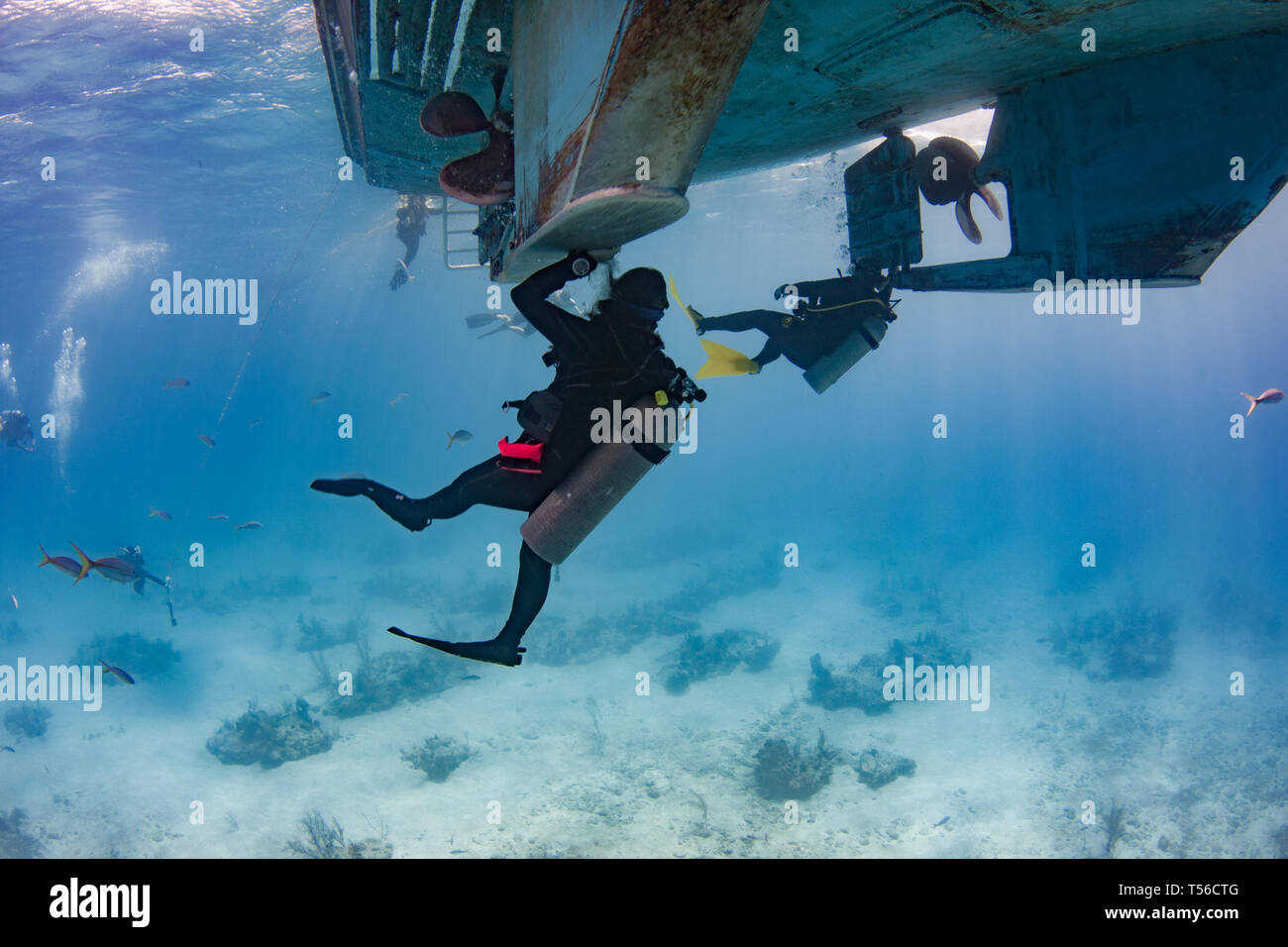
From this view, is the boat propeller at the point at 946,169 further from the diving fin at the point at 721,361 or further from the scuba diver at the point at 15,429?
the scuba diver at the point at 15,429

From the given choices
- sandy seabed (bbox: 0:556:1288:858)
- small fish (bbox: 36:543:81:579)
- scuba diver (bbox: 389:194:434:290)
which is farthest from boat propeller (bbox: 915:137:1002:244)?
scuba diver (bbox: 389:194:434:290)

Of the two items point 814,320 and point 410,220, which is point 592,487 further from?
point 410,220

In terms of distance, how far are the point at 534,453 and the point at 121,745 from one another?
570 inches

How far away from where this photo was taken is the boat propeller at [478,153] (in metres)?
3.61

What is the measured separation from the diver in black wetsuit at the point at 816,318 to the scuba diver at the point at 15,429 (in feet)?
48.3

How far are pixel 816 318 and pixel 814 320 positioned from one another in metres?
0.03

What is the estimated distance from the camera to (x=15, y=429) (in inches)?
488

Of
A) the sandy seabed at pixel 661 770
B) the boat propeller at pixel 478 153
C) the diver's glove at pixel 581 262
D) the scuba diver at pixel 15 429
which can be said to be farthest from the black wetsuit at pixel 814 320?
the scuba diver at pixel 15 429

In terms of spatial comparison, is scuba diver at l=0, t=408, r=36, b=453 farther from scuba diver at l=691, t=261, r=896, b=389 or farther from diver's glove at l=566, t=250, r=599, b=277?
diver's glove at l=566, t=250, r=599, b=277

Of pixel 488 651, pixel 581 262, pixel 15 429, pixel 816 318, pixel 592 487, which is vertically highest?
pixel 816 318

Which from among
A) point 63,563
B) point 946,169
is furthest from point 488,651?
point 63,563

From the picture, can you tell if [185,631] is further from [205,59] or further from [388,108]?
[388,108]
